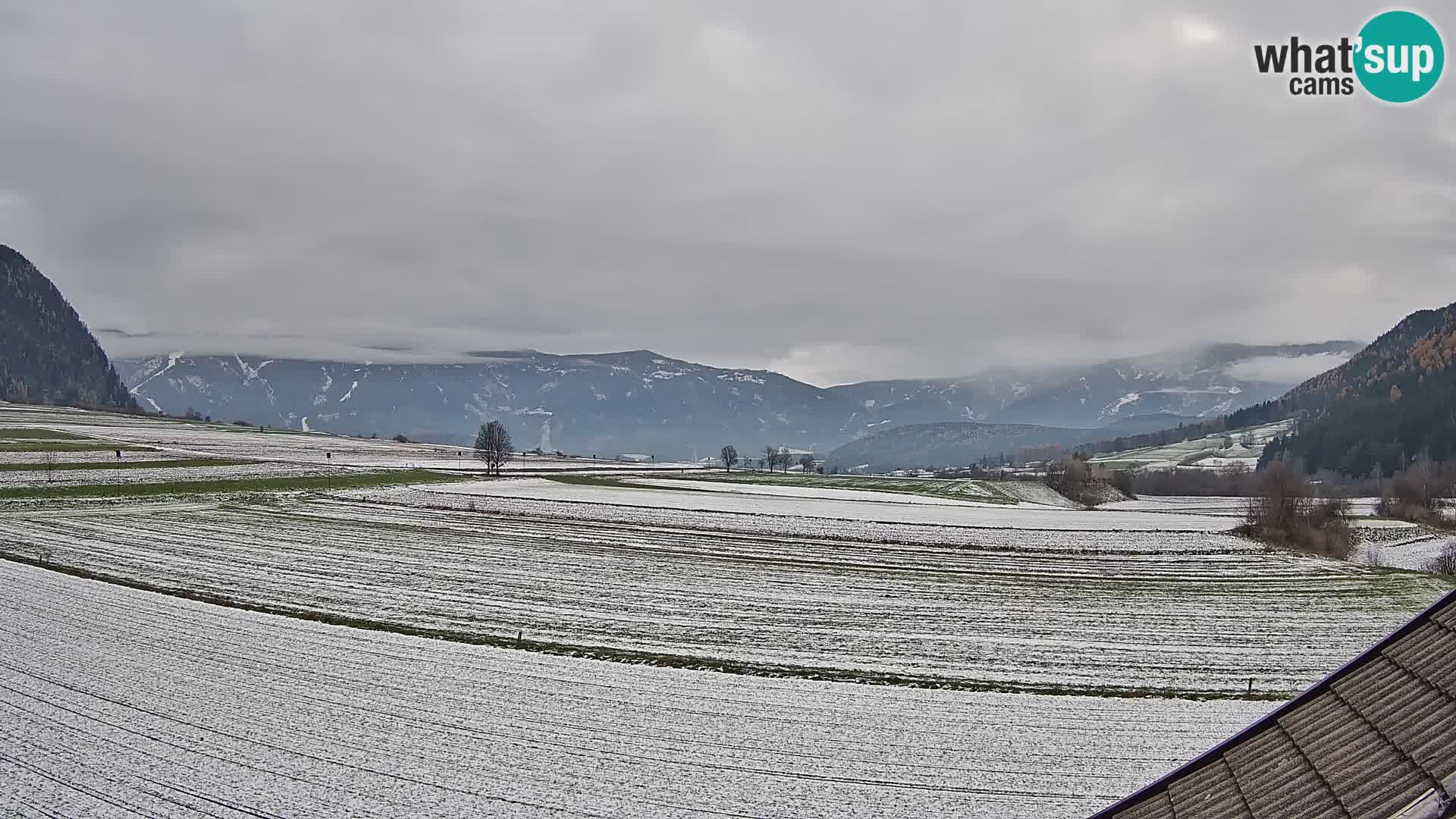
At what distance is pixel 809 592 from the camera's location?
36188 millimetres

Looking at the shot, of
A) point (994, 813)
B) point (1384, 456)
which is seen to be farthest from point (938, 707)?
point (1384, 456)

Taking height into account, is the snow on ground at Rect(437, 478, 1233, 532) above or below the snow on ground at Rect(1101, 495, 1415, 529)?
above

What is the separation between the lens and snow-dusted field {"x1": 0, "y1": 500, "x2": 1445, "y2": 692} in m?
25.1

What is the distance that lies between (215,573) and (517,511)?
3232cm

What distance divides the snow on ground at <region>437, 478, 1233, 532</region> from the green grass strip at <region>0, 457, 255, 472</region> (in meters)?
31.5

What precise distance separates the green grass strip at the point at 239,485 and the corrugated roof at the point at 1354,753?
7776 centimetres

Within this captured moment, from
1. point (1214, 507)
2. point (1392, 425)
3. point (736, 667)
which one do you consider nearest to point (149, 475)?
point (736, 667)

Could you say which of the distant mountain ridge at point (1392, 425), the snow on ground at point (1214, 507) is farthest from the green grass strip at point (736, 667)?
the distant mountain ridge at point (1392, 425)

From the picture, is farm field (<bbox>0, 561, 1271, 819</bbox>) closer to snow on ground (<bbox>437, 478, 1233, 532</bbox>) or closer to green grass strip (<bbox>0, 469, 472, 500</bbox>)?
snow on ground (<bbox>437, 478, 1233, 532</bbox>)

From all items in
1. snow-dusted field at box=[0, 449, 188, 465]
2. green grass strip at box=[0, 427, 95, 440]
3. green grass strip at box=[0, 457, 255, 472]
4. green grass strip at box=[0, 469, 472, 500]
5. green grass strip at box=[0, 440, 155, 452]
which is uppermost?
green grass strip at box=[0, 427, 95, 440]

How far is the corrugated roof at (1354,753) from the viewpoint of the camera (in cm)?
481

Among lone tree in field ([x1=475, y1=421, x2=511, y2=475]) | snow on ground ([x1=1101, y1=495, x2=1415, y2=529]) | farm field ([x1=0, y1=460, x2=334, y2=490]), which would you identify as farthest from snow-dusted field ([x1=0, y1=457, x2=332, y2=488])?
snow on ground ([x1=1101, y1=495, x2=1415, y2=529])

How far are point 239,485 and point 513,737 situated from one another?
73362 millimetres

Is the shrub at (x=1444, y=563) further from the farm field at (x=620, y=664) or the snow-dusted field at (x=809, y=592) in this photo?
the snow-dusted field at (x=809, y=592)
